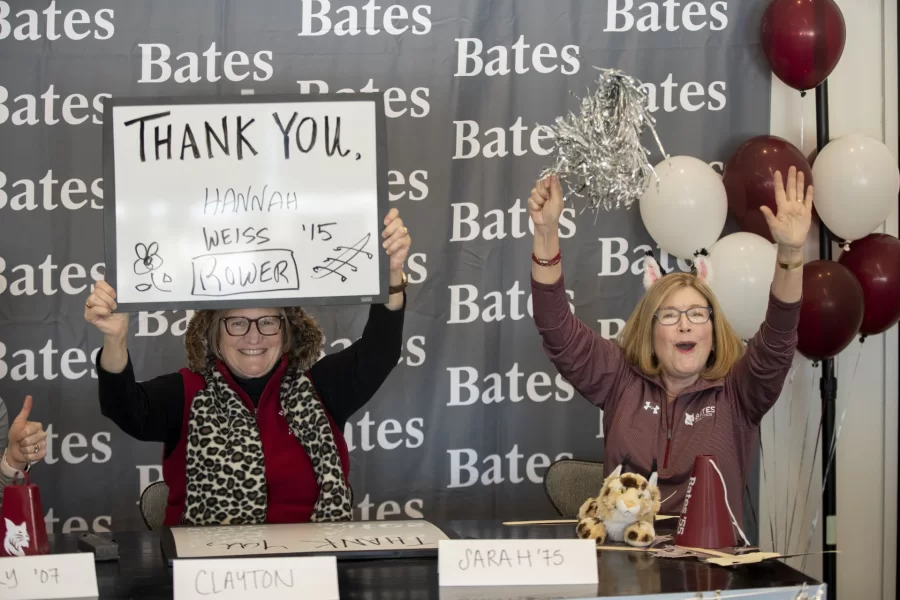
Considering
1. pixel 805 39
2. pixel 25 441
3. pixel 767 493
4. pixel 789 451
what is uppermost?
pixel 805 39

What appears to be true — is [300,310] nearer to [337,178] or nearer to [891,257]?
[337,178]

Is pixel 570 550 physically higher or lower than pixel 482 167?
lower

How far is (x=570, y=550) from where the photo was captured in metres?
1.54

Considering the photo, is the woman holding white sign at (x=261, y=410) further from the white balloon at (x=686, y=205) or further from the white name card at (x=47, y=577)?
the white balloon at (x=686, y=205)

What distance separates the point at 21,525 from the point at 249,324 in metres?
0.74

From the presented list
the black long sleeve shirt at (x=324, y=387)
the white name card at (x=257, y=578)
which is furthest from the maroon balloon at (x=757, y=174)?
the white name card at (x=257, y=578)

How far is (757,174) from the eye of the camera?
295 cm

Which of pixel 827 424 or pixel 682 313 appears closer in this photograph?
pixel 682 313

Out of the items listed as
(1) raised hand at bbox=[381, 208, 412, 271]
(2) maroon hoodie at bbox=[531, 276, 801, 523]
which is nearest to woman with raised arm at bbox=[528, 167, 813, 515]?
(2) maroon hoodie at bbox=[531, 276, 801, 523]

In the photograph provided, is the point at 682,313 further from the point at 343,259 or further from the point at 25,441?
the point at 25,441

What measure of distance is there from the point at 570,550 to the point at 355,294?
0.77 metres

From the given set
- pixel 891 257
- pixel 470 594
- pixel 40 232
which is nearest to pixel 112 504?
pixel 40 232

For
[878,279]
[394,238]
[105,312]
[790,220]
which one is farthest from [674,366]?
[105,312]

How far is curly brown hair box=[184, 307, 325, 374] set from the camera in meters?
2.33
